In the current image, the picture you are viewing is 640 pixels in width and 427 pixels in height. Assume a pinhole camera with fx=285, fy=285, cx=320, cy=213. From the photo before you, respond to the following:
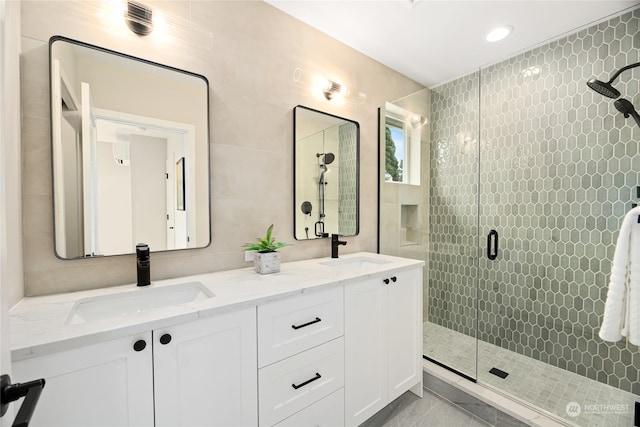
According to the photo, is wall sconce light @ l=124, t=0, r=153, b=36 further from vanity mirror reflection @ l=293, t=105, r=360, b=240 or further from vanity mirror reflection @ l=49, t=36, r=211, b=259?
vanity mirror reflection @ l=293, t=105, r=360, b=240

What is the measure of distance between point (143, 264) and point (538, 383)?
2.59 metres

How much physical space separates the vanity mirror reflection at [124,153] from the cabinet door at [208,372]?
0.60m

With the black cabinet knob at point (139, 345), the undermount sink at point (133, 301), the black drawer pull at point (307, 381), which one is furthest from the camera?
the black drawer pull at point (307, 381)

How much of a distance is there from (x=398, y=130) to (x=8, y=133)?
2440mm

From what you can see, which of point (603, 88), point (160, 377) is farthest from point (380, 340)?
point (603, 88)

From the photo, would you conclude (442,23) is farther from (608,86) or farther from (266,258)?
(266,258)

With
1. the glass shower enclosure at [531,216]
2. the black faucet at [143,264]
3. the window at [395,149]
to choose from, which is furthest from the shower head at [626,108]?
the black faucet at [143,264]

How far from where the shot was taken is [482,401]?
1771mm

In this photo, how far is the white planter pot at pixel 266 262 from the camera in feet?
5.08

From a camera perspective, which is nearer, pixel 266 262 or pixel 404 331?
pixel 266 262

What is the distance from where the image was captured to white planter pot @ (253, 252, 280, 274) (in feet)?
5.08

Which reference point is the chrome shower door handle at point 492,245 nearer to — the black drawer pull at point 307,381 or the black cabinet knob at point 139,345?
the black drawer pull at point 307,381

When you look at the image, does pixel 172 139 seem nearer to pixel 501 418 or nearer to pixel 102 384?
pixel 102 384

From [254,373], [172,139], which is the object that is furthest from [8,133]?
[254,373]
